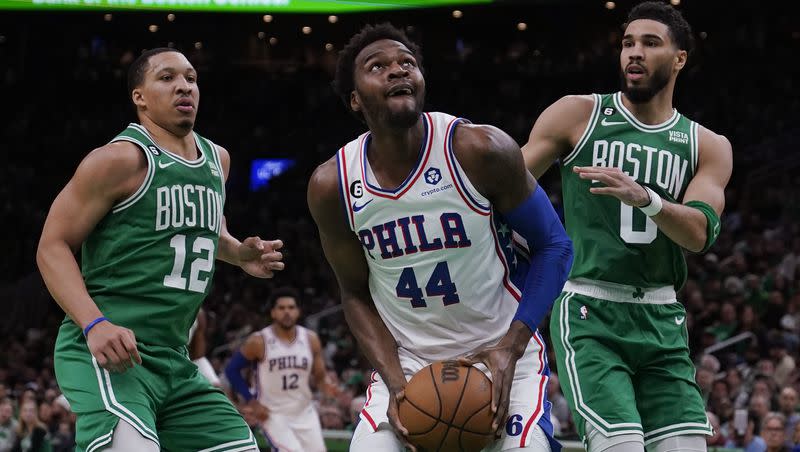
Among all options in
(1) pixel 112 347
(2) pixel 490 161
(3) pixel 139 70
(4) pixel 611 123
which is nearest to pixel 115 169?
(3) pixel 139 70

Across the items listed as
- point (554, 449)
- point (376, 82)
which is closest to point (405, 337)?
point (554, 449)

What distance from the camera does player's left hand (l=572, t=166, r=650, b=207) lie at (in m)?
4.49

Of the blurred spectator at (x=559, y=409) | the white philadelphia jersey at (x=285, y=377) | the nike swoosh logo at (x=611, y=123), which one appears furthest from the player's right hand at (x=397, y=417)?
the blurred spectator at (x=559, y=409)

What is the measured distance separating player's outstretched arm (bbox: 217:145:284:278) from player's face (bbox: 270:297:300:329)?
5041 millimetres

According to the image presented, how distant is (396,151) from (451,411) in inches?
39.5

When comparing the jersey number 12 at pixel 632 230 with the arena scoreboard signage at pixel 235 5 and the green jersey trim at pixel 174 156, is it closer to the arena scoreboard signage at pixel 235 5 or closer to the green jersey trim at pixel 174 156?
the green jersey trim at pixel 174 156

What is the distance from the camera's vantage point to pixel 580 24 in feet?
83.8

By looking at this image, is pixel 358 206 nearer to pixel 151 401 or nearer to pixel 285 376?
pixel 151 401

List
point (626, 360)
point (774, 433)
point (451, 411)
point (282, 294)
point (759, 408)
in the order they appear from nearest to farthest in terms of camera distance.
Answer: point (451, 411)
point (626, 360)
point (774, 433)
point (759, 408)
point (282, 294)

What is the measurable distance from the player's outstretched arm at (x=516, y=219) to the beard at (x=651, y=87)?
1.14 meters

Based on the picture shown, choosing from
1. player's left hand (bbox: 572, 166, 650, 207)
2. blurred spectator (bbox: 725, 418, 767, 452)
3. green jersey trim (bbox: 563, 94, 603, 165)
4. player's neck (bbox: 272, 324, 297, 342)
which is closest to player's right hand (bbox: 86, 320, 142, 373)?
player's left hand (bbox: 572, 166, 650, 207)

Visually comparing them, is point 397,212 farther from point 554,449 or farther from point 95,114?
point 95,114

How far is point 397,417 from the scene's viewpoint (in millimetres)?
4090

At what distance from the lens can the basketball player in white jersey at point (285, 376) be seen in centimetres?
1022
